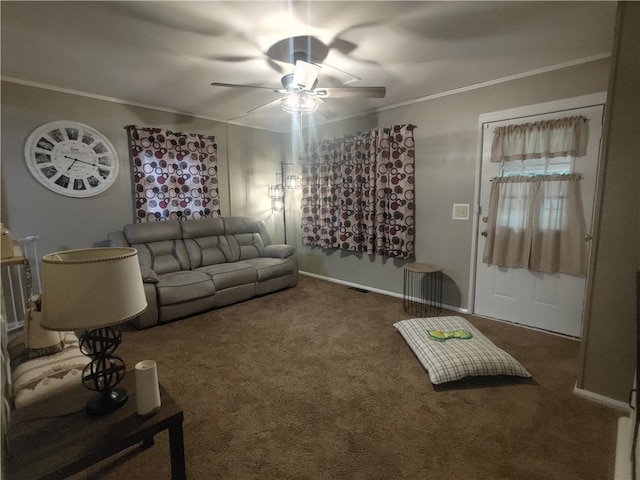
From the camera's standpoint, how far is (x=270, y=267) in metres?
4.12

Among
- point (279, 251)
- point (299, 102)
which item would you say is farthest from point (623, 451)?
point (279, 251)

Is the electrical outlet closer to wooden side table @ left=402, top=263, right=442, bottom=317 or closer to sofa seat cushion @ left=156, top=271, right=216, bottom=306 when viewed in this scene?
wooden side table @ left=402, top=263, right=442, bottom=317

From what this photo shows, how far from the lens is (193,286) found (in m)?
3.40

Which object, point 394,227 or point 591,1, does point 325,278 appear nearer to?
point 394,227

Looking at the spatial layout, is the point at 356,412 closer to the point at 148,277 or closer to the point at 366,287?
the point at 148,277

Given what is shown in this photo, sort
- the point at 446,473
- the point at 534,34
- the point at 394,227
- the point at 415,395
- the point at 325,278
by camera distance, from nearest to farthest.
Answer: the point at 446,473, the point at 415,395, the point at 534,34, the point at 394,227, the point at 325,278

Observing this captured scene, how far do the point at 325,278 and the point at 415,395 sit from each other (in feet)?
9.82

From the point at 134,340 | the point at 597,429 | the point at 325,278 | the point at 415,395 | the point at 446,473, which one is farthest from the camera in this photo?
the point at 325,278

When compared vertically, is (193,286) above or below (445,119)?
below

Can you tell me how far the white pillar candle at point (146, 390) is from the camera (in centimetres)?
127

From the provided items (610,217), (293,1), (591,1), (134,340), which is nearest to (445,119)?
(591,1)

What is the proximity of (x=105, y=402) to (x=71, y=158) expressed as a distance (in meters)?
3.20

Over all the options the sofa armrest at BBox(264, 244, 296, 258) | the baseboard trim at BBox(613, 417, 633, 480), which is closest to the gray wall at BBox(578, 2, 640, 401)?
the baseboard trim at BBox(613, 417, 633, 480)

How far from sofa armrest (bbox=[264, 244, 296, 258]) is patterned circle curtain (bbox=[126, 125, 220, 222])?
37.7 inches
